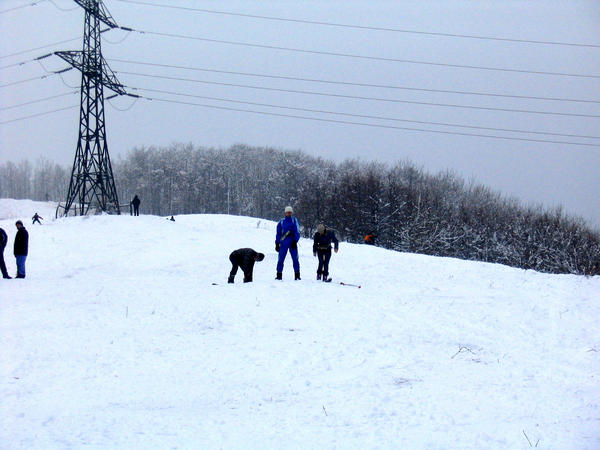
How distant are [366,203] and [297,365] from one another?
50830 millimetres

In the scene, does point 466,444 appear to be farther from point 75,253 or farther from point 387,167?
point 387,167

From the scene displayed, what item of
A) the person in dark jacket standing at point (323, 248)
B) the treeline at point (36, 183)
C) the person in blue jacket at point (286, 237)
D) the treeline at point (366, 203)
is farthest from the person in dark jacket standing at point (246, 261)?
the treeline at point (36, 183)

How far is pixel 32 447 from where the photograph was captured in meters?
5.14

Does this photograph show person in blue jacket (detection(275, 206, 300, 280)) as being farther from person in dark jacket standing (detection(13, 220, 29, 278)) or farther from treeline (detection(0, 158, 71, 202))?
treeline (detection(0, 158, 71, 202))

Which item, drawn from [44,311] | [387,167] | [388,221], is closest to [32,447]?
[44,311]

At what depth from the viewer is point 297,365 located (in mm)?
7738

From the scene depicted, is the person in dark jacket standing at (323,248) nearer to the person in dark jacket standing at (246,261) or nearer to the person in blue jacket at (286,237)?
the person in blue jacket at (286,237)

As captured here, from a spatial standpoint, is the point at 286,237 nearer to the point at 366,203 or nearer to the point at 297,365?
the point at 297,365

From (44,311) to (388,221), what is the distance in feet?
155

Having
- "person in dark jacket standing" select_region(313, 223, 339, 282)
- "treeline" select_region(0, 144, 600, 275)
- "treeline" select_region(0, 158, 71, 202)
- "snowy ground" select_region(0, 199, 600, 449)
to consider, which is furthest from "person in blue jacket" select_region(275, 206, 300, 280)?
"treeline" select_region(0, 158, 71, 202)

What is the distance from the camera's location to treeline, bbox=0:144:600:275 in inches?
2094

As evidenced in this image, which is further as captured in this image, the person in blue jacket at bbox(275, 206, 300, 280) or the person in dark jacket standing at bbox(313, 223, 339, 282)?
the person in dark jacket standing at bbox(313, 223, 339, 282)

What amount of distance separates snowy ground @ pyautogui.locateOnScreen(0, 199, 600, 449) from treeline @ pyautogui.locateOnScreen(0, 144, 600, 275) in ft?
70.6

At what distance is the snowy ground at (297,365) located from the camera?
564 centimetres
